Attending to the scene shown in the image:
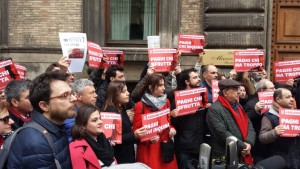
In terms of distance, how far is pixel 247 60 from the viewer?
7.25 metres

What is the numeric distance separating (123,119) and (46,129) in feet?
7.96

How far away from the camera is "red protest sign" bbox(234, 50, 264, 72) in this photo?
7184mm

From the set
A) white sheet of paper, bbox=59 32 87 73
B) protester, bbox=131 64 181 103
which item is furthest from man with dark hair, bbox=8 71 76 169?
white sheet of paper, bbox=59 32 87 73

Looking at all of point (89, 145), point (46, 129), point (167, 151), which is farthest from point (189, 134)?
point (46, 129)

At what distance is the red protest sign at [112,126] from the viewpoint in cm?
495

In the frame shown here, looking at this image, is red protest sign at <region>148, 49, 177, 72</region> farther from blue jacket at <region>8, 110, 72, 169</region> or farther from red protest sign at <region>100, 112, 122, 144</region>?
blue jacket at <region>8, 110, 72, 169</region>

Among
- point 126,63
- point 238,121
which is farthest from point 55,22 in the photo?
point 238,121

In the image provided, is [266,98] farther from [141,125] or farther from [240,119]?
[141,125]

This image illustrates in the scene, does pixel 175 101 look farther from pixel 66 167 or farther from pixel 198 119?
pixel 66 167

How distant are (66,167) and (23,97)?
4.78 feet

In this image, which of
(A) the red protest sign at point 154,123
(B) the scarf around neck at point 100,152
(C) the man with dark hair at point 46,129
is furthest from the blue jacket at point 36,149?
(A) the red protest sign at point 154,123

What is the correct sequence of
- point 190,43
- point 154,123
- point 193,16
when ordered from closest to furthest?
point 154,123, point 190,43, point 193,16

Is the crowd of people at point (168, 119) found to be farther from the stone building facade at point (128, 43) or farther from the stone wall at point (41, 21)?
the stone wall at point (41, 21)

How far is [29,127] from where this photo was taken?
300cm
